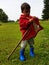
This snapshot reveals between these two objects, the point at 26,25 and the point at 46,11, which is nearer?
the point at 26,25

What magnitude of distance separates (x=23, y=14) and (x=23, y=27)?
391 millimetres

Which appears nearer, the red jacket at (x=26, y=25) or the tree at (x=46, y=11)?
the red jacket at (x=26, y=25)

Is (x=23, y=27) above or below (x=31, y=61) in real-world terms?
above

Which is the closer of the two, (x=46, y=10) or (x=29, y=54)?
(x=29, y=54)

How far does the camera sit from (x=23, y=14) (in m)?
8.41

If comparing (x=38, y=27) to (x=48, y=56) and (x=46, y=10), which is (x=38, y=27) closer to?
(x=48, y=56)

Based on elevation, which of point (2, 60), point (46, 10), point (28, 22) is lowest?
point (46, 10)

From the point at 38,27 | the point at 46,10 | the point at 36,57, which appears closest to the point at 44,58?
the point at 36,57

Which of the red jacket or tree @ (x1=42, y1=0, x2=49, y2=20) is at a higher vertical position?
the red jacket

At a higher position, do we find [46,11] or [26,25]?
[26,25]

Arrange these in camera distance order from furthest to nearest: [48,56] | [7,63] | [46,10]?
[46,10]
[48,56]
[7,63]

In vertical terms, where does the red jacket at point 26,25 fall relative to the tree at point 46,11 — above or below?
above

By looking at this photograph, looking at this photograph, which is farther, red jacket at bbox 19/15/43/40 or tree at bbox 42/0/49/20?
tree at bbox 42/0/49/20

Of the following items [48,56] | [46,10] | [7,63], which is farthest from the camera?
[46,10]
